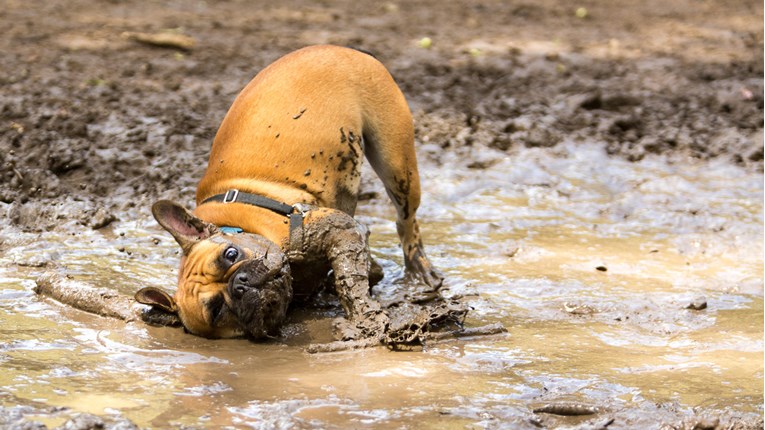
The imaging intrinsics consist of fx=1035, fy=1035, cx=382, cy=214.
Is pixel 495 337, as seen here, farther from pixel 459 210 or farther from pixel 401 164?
pixel 459 210

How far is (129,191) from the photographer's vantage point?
786 centimetres

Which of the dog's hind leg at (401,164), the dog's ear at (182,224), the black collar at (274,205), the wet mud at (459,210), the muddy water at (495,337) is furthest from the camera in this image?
the dog's hind leg at (401,164)

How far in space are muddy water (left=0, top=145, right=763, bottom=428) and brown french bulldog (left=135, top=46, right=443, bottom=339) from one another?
0.67ft

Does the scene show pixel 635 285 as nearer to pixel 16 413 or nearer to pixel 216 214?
pixel 216 214

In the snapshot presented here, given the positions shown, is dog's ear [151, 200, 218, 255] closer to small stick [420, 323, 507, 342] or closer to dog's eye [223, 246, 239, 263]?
dog's eye [223, 246, 239, 263]

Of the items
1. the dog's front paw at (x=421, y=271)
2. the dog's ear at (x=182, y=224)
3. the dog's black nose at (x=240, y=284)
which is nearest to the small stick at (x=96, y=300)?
the dog's ear at (x=182, y=224)

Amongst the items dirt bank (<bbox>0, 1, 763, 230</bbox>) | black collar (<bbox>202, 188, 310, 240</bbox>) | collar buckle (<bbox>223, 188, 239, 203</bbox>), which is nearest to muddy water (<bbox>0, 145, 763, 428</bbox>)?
black collar (<bbox>202, 188, 310, 240</bbox>)

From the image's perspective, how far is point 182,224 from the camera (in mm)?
5180

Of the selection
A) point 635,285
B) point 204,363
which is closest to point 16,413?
point 204,363

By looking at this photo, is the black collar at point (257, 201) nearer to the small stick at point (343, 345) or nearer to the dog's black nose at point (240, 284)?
the dog's black nose at point (240, 284)

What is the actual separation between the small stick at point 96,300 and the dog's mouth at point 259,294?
470 mm

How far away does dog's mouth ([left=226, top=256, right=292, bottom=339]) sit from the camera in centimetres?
484

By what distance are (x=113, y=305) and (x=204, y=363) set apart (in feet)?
3.17

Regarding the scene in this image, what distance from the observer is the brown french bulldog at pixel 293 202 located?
495cm
